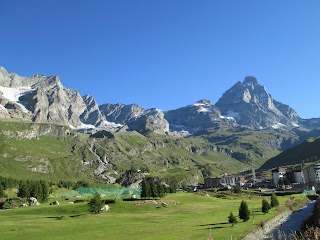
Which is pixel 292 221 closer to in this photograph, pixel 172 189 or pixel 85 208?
pixel 85 208

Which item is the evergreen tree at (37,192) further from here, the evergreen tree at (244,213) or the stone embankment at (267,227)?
the evergreen tree at (244,213)

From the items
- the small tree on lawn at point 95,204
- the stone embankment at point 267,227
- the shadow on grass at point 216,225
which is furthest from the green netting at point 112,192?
the shadow on grass at point 216,225

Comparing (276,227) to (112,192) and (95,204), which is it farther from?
(112,192)

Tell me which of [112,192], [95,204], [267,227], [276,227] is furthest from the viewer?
[112,192]

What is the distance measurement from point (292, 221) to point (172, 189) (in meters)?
99.5

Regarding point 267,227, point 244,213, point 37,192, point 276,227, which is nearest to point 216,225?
point 244,213

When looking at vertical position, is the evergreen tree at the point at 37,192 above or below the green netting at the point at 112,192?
above

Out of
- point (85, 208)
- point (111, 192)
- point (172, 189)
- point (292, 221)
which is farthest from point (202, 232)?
point (172, 189)

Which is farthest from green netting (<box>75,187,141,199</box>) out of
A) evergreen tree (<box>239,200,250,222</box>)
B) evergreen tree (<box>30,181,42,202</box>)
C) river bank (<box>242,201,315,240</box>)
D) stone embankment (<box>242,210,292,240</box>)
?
evergreen tree (<box>239,200,250,222</box>)

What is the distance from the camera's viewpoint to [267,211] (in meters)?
81.9

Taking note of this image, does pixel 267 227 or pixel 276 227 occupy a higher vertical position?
pixel 267 227

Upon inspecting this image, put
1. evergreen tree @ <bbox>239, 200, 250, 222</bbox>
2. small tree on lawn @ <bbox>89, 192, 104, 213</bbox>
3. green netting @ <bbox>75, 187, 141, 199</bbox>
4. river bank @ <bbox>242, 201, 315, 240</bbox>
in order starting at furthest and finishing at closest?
1. green netting @ <bbox>75, 187, 141, 199</bbox>
2. small tree on lawn @ <bbox>89, 192, 104, 213</bbox>
3. evergreen tree @ <bbox>239, 200, 250, 222</bbox>
4. river bank @ <bbox>242, 201, 315, 240</bbox>

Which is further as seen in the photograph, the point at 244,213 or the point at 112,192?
the point at 112,192

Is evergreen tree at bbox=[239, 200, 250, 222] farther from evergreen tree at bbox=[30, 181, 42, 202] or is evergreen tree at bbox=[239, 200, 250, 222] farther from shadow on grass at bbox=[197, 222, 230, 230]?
evergreen tree at bbox=[30, 181, 42, 202]
